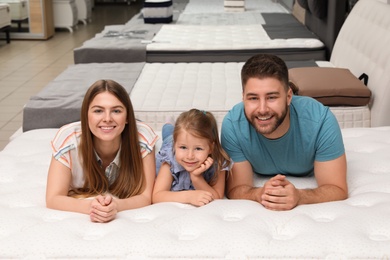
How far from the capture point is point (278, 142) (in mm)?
2391

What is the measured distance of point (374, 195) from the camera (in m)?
2.28

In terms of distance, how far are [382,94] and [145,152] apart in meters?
1.61

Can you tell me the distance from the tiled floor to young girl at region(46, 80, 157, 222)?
2.09 metres

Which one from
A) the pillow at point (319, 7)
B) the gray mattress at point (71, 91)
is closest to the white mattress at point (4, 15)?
the gray mattress at point (71, 91)

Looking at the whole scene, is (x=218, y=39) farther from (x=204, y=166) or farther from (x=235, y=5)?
(x=204, y=166)

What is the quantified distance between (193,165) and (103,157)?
36 cm

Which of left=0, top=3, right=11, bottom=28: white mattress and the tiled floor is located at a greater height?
left=0, top=3, right=11, bottom=28: white mattress

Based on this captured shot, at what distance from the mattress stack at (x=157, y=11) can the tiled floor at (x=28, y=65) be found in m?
1.18

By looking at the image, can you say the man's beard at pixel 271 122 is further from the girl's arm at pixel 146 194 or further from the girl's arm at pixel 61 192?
the girl's arm at pixel 61 192

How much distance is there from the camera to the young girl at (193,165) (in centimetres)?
232

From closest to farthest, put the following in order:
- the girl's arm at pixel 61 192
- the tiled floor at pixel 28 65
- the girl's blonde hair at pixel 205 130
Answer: the girl's arm at pixel 61 192 → the girl's blonde hair at pixel 205 130 → the tiled floor at pixel 28 65

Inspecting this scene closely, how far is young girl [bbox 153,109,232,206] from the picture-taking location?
232 centimetres

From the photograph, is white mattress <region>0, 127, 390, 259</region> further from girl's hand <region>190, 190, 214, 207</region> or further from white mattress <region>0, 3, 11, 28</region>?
white mattress <region>0, 3, 11, 28</region>

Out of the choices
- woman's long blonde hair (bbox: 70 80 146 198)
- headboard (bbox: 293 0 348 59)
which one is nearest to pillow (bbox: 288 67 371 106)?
headboard (bbox: 293 0 348 59)
